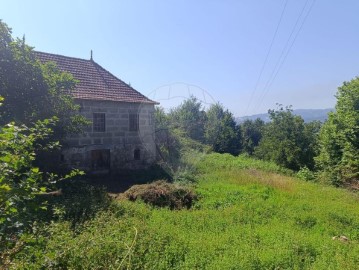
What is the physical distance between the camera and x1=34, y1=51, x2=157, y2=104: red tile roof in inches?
619

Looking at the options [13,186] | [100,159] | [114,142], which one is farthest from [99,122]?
[13,186]

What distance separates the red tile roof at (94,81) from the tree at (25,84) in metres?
4.01

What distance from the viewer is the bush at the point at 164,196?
10.3 m

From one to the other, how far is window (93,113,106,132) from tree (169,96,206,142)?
6022mm

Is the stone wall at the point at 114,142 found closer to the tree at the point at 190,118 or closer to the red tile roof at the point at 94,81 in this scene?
the red tile roof at the point at 94,81

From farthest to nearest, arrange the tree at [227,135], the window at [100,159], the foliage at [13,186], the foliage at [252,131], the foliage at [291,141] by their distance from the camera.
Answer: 1. the foliage at [252,131]
2. the tree at [227,135]
3. the foliage at [291,141]
4. the window at [100,159]
5. the foliage at [13,186]

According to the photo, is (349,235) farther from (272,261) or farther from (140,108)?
(140,108)

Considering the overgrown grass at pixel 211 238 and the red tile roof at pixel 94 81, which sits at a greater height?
the red tile roof at pixel 94 81

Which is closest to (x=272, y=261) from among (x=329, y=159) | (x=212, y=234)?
(x=212, y=234)

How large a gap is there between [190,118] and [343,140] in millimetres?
12573

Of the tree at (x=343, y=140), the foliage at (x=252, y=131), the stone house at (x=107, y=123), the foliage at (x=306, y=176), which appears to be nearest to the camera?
the stone house at (x=107, y=123)

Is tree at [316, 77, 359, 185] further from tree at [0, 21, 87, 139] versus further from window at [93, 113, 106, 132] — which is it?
tree at [0, 21, 87, 139]

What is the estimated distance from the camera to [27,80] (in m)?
10.0

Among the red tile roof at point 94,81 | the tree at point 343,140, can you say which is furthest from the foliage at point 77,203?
the tree at point 343,140
